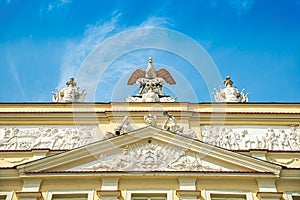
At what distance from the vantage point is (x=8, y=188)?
46.8 ft

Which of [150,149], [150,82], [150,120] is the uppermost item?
[150,82]

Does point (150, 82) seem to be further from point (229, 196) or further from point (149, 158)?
point (229, 196)

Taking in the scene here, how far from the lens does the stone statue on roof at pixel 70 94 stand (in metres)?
20.5

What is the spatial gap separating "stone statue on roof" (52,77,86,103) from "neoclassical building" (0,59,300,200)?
6cm

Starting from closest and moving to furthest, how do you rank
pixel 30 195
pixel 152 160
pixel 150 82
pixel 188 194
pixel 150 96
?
pixel 188 194, pixel 30 195, pixel 152 160, pixel 150 96, pixel 150 82

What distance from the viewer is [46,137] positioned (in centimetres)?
1783

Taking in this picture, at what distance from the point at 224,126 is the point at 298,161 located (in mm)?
3748

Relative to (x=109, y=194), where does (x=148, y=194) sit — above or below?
above

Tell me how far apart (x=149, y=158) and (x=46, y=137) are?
564 cm

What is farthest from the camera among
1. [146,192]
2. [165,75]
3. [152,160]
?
[165,75]

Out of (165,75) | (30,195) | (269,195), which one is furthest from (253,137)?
(30,195)

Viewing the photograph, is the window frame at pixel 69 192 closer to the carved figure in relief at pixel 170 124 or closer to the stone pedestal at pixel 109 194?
the stone pedestal at pixel 109 194

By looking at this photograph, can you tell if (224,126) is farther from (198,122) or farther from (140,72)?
(140,72)

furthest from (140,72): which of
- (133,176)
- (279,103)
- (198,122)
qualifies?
(133,176)
